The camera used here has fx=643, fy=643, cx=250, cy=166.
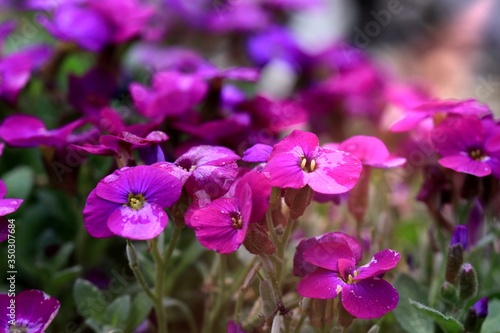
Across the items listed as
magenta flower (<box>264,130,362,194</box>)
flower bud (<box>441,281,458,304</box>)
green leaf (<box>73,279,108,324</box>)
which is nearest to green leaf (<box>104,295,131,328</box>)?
green leaf (<box>73,279,108,324</box>)

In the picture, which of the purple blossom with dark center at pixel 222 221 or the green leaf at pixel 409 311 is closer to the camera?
the purple blossom with dark center at pixel 222 221

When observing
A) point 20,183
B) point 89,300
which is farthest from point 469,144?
point 20,183

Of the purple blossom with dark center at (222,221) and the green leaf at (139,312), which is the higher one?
the purple blossom with dark center at (222,221)

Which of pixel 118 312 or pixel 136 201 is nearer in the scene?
pixel 136 201

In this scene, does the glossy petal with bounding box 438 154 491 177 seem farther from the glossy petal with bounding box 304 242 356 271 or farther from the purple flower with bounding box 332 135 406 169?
the glossy petal with bounding box 304 242 356 271

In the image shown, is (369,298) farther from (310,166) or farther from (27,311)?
(27,311)

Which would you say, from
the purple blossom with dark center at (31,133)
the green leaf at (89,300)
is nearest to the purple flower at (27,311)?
the green leaf at (89,300)

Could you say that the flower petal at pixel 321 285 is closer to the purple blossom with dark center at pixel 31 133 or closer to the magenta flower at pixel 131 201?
the magenta flower at pixel 131 201
